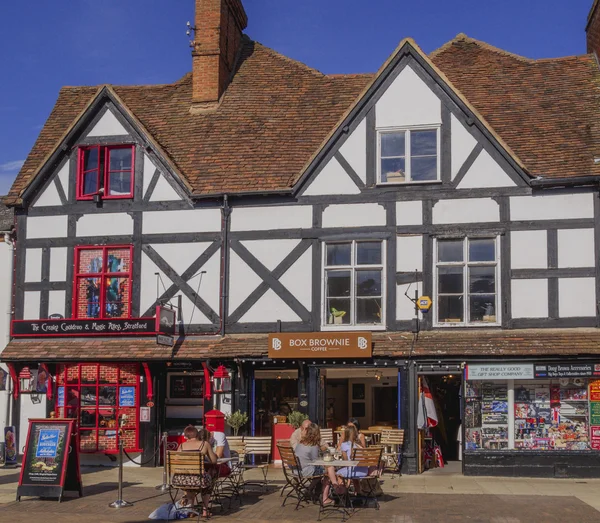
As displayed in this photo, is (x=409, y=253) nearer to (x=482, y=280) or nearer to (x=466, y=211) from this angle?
(x=466, y=211)

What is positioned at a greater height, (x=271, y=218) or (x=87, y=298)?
(x=271, y=218)

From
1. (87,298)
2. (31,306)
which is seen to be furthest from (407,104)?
(31,306)

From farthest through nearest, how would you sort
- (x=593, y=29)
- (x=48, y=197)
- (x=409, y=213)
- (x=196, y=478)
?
(x=593, y=29)
(x=48, y=197)
(x=409, y=213)
(x=196, y=478)

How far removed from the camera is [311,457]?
13.6 m

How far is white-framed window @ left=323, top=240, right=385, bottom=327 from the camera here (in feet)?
61.6

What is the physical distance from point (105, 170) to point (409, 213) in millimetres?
7373

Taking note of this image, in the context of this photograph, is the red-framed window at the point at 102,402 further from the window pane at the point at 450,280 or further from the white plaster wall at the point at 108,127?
the window pane at the point at 450,280

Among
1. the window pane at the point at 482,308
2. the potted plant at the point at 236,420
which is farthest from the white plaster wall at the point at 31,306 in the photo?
the window pane at the point at 482,308

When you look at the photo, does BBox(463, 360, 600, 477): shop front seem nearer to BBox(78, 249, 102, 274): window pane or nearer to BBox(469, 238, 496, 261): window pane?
BBox(469, 238, 496, 261): window pane

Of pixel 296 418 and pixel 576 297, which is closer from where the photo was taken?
pixel 576 297

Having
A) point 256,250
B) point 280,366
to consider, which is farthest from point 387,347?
point 256,250

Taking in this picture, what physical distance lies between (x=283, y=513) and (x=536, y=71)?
13.9 meters

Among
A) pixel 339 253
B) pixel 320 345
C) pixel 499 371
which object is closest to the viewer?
pixel 499 371

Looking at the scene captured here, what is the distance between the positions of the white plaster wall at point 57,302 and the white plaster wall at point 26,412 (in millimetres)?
1982
